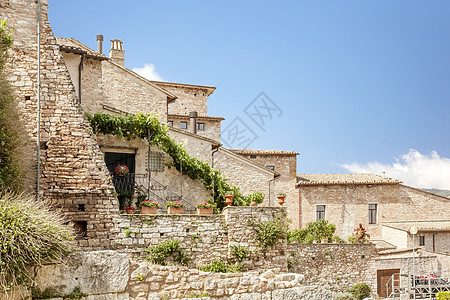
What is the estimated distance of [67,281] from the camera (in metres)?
7.84

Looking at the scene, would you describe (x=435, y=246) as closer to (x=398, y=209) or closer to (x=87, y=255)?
(x=398, y=209)

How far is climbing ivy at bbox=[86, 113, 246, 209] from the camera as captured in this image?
1562 cm

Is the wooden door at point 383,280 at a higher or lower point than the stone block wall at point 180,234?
lower

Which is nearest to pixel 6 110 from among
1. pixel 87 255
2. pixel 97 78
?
pixel 87 255

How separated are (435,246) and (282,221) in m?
18.0

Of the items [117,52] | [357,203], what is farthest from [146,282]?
[357,203]

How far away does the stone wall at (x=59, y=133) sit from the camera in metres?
11.9

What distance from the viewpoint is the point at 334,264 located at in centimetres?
1945

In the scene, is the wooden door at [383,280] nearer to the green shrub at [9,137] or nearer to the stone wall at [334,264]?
the stone wall at [334,264]

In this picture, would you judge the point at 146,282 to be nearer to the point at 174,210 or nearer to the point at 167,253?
the point at 167,253

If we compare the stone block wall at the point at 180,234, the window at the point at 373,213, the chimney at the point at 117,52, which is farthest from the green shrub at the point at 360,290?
the chimney at the point at 117,52

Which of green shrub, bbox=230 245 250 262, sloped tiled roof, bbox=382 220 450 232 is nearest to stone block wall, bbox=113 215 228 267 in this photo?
green shrub, bbox=230 245 250 262

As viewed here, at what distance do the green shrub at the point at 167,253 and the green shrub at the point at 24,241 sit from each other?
15.1ft

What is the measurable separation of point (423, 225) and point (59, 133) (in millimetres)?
23764
